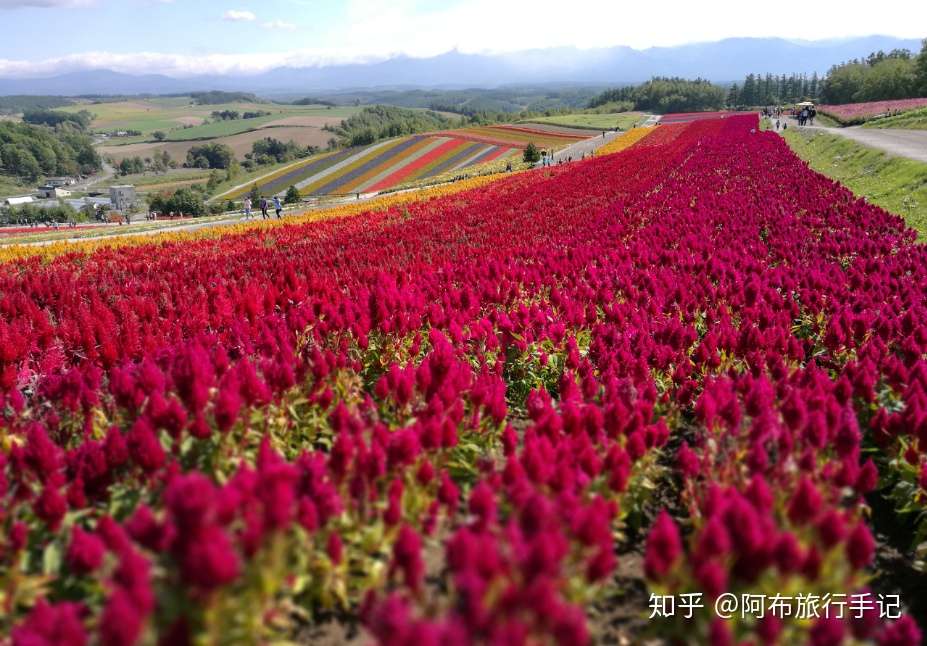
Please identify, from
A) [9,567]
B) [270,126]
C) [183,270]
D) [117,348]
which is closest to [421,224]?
[183,270]

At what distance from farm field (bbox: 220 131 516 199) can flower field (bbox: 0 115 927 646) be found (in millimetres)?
48001

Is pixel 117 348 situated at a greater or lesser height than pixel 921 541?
greater

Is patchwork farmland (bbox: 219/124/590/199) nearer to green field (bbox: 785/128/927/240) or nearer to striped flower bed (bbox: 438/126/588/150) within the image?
striped flower bed (bbox: 438/126/588/150)

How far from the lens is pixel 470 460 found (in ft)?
12.9

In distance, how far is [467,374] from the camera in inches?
170

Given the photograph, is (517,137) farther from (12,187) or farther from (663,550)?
(12,187)

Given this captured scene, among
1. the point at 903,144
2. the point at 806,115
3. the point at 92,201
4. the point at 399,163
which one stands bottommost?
the point at 92,201

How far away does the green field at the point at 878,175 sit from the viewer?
1452 centimetres

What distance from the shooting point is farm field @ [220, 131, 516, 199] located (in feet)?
190

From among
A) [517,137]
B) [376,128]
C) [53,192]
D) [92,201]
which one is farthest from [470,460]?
[53,192]

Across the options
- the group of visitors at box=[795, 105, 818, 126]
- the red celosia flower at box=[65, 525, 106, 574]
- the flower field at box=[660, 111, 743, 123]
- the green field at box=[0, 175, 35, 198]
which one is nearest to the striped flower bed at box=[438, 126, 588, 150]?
the flower field at box=[660, 111, 743, 123]

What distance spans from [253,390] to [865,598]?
10.9 ft

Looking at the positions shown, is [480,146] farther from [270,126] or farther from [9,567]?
[270,126]

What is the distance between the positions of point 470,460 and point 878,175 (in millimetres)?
21870
